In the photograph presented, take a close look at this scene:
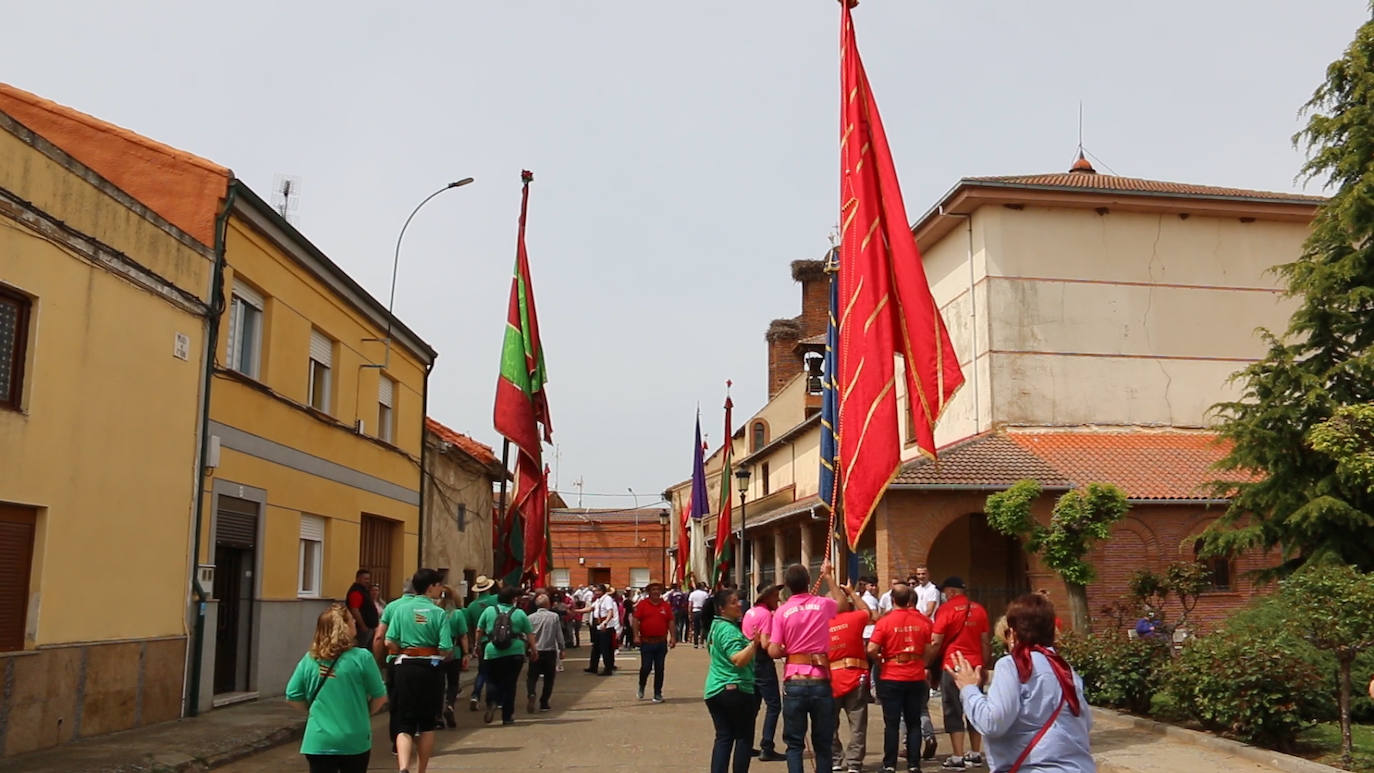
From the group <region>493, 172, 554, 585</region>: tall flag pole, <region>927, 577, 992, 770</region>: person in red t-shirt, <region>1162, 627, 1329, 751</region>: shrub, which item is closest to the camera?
<region>927, 577, 992, 770</region>: person in red t-shirt

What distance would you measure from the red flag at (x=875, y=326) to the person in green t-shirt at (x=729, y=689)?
211 centimetres

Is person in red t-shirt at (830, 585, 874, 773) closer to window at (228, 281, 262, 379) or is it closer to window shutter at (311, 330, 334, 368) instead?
window at (228, 281, 262, 379)

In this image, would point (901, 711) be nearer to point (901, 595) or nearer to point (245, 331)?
point (901, 595)

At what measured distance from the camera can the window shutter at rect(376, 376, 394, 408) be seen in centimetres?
2183

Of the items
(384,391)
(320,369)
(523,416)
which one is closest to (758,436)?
(384,391)

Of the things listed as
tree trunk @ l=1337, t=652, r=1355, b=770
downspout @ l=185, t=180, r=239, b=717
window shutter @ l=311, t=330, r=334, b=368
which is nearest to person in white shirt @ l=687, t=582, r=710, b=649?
window shutter @ l=311, t=330, r=334, b=368

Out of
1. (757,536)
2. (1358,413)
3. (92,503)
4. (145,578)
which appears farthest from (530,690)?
(757,536)

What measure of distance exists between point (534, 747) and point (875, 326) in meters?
5.64

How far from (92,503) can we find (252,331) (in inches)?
193

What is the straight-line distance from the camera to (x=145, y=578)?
1270 centimetres

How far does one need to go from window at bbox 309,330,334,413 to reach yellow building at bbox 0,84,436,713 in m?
0.03

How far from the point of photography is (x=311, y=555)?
727 inches

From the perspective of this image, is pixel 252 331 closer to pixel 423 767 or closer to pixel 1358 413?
pixel 423 767

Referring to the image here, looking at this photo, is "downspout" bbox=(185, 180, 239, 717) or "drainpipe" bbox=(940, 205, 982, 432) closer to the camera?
"downspout" bbox=(185, 180, 239, 717)
